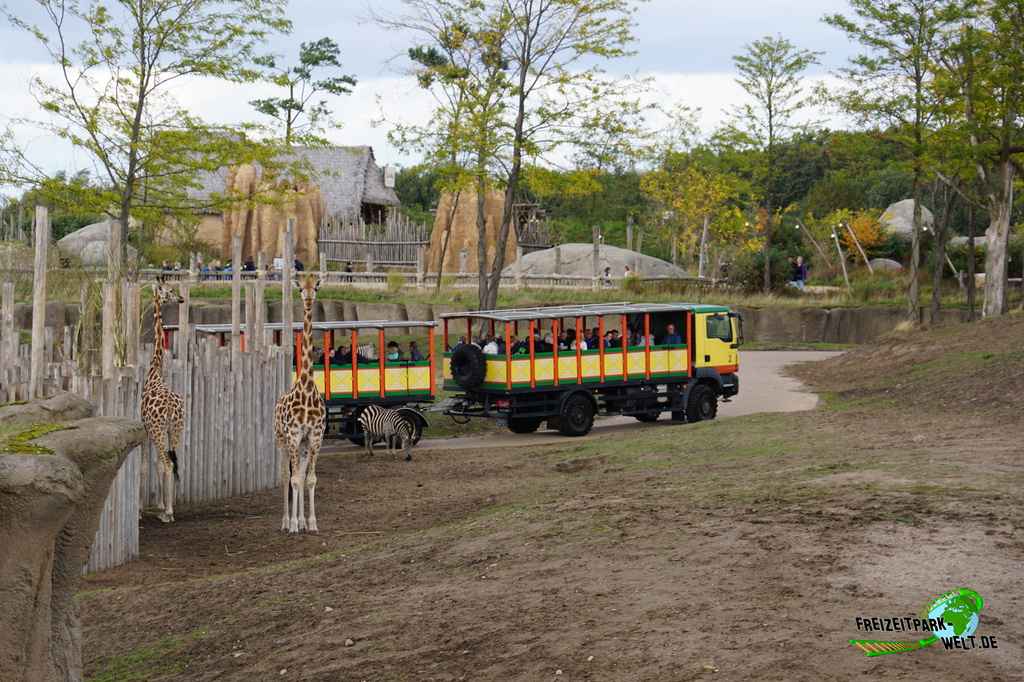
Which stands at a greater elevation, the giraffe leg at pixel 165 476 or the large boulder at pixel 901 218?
the large boulder at pixel 901 218

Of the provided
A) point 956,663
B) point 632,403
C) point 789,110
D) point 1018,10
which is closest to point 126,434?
point 956,663

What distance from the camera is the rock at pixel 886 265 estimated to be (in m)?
54.5

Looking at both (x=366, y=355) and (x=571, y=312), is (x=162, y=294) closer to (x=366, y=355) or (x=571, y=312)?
(x=366, y=355)

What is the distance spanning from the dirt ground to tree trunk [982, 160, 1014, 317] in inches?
827

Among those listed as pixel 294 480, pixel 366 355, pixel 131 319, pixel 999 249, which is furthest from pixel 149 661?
pixel 999 249

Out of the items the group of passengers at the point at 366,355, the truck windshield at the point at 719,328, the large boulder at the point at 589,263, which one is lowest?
the group of passengers at the point at 366,355

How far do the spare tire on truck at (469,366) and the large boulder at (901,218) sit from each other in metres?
40.7

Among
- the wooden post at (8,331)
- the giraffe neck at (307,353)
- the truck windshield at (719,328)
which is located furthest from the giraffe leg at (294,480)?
the truck windshield at (719,328)

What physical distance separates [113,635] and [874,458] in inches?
309

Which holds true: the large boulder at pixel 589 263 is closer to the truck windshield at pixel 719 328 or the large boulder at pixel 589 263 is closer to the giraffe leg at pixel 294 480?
the truck windshield at pixel 719 328

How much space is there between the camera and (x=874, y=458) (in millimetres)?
14016

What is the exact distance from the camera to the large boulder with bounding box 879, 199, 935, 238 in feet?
200

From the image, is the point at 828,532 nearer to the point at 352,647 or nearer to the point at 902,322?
the point at 352,647

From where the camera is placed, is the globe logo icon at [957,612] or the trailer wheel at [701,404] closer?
the globe logo icon at [957,612]
